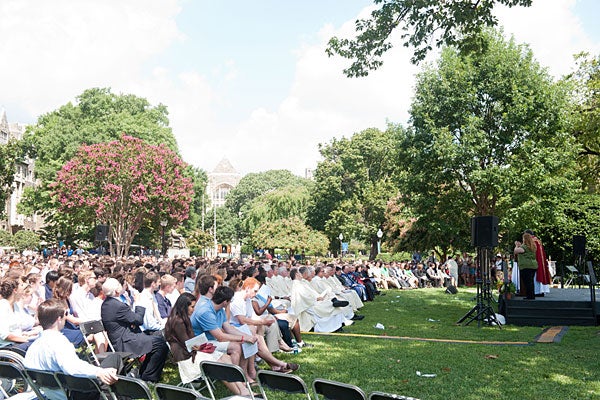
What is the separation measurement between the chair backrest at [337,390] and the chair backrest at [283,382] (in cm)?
17

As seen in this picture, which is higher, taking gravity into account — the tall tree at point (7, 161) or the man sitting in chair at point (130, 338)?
the tall tree at point (7, 161)

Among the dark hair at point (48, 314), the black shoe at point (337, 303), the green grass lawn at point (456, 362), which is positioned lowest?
the green grass lawn at point (456, 362)

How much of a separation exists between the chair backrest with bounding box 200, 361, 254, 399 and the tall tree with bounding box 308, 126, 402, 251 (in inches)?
1709

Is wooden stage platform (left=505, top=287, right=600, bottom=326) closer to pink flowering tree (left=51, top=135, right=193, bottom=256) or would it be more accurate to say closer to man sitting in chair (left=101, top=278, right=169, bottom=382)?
man sitting in chair (left=101, top=278, right=169, bottom=382)

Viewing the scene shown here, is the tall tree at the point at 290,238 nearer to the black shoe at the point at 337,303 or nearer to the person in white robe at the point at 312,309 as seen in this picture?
the person in white robe at the point at 312,309

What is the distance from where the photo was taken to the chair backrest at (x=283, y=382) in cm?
441

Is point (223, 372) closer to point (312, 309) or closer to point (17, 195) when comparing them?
point (312, 309)

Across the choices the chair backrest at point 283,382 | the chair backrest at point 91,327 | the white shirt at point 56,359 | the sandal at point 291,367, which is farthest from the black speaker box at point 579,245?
the white shirt at point 56,359

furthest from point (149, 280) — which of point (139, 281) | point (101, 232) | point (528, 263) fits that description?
point (101, 232)

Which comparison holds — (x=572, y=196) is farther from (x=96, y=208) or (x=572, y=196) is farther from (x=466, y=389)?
(x=96, y=208)

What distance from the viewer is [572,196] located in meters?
23.2

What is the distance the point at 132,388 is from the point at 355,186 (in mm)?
47060

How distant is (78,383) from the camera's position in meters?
4.56

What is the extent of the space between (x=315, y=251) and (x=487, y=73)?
2829 centimetres
